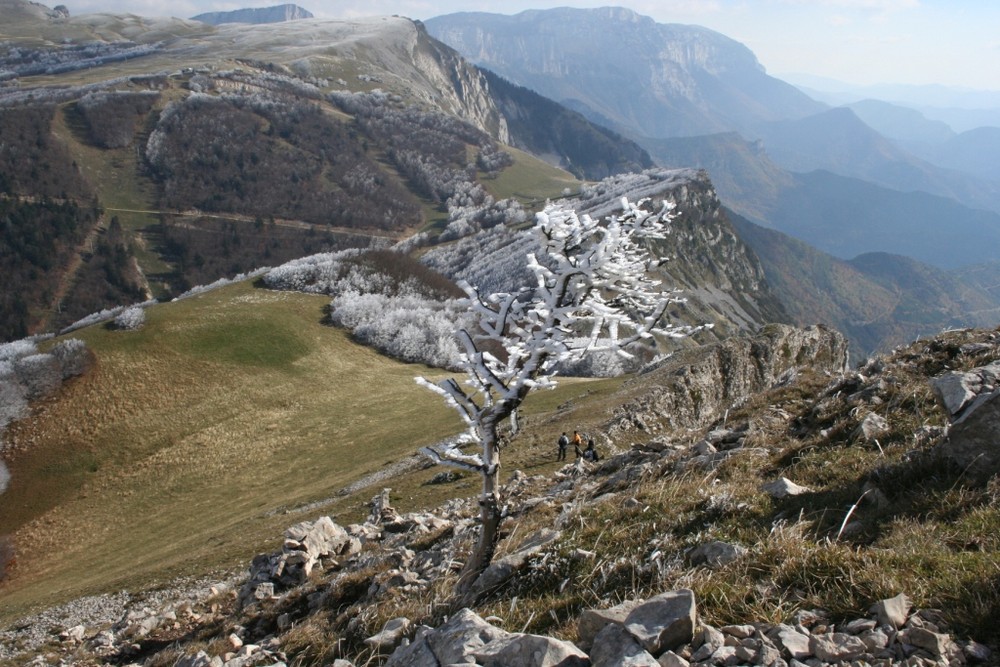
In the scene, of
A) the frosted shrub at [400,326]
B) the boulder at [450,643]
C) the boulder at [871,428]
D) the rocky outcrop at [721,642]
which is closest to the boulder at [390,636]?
the boulder at [450,643]

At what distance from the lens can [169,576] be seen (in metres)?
27.0

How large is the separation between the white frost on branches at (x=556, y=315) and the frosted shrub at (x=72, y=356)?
6560 cm

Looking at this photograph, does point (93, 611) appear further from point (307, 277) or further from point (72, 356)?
point (307, 277)

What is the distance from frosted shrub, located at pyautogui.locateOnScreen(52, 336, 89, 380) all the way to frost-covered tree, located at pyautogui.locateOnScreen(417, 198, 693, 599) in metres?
65.4

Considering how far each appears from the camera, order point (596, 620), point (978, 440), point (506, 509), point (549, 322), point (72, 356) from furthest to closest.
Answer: point (72, 356) → point (506, 509) → point (549, 322) → point (978, 440) → point (596, 620)

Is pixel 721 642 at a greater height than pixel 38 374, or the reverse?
pixel 721 642

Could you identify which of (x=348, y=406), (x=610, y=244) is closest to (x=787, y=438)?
(x=610, y=244)

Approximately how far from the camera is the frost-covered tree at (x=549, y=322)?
30.3 ft

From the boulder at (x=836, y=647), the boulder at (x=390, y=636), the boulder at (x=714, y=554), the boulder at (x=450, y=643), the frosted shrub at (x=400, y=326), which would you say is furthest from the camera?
the frosted shrub at (x=400, y=326)

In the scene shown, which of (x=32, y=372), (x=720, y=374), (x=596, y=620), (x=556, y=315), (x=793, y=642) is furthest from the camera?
(x=32, y=372)

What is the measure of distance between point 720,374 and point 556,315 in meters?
34.6

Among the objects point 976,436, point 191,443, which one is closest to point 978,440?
point 976,436

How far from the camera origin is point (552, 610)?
7598 millimetres

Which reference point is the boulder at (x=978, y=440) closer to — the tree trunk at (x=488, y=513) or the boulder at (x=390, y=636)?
the tree trunk at (x=488, y=513)
